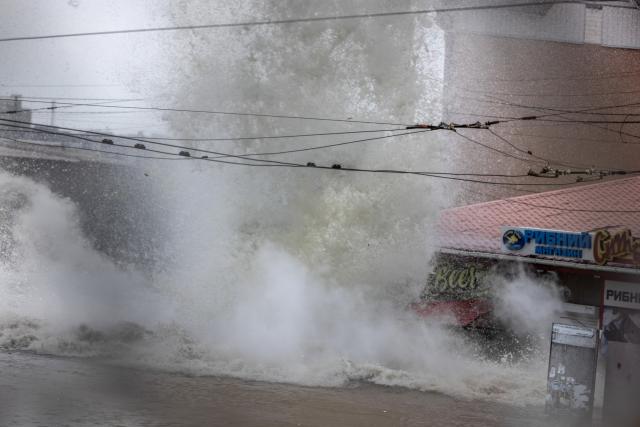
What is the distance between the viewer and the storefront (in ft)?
58.6

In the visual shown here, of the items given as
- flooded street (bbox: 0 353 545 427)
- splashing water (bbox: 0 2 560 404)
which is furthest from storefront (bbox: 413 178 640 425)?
flooded street (bbox: 0 353 545 427)

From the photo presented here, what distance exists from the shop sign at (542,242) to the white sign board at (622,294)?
151 cm

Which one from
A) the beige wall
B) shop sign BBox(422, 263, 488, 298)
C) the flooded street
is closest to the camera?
the flooded street

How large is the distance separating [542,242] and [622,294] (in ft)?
8.54

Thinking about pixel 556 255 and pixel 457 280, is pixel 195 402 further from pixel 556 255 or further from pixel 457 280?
pixel 556 255

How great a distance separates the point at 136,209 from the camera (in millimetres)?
23156

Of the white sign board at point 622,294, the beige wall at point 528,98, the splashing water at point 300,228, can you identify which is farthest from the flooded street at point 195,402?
the beige wall at point 528,98

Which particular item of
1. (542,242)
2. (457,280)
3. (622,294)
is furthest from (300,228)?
(622,294)

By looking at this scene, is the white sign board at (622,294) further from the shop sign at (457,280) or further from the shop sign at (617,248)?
the shop sign at (457,280)

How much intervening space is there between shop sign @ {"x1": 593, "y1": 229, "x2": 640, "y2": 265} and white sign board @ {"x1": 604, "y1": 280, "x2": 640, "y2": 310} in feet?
3.45

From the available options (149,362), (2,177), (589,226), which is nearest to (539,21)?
(589,226)

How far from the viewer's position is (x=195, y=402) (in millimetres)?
11711

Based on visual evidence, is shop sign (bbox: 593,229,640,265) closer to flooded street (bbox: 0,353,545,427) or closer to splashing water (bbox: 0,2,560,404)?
splashing water (bbox: 0,2,560,404)

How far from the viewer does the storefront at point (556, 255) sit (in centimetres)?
1786
